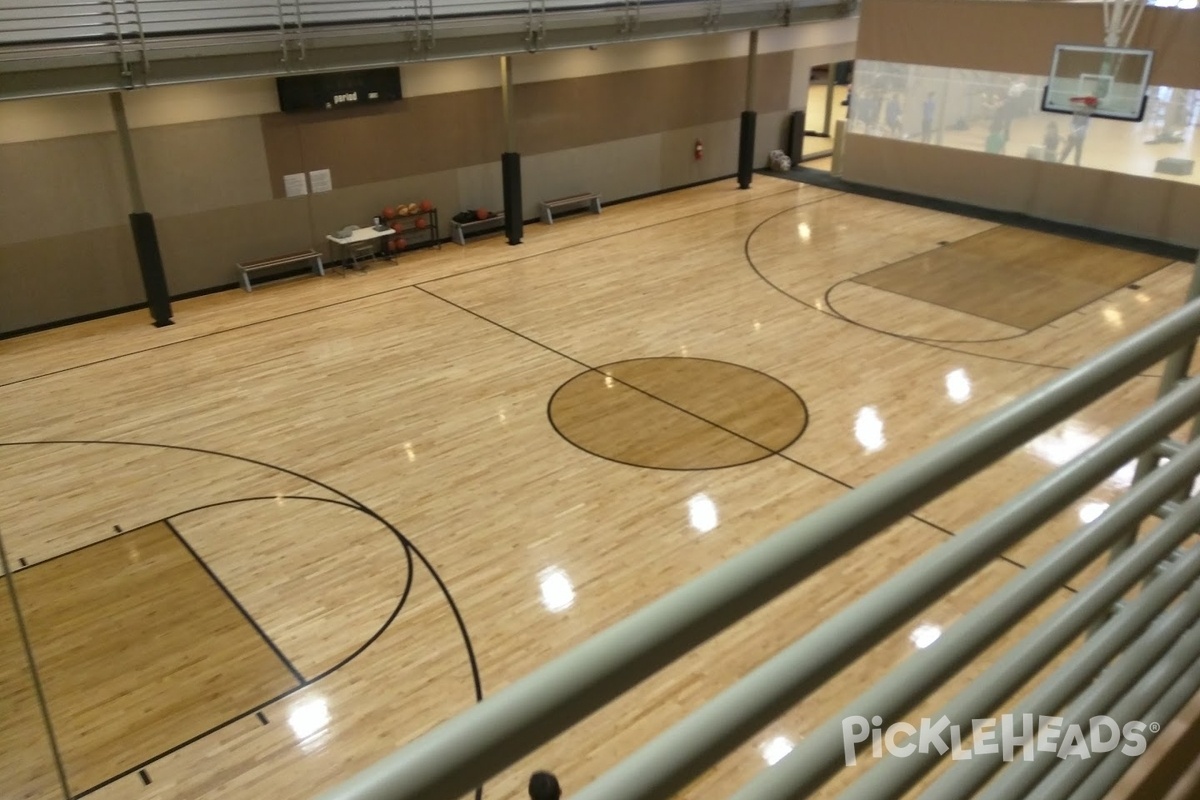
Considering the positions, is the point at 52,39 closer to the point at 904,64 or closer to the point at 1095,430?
the point at 1095,430

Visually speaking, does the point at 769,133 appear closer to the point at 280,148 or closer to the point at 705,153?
the point at 705,153

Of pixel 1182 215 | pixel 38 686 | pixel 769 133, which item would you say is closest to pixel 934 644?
pixel 38 686

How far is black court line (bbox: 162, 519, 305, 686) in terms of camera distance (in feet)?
18.4

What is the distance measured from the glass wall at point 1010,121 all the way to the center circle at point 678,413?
785cm

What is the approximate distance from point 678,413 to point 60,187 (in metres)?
7.17

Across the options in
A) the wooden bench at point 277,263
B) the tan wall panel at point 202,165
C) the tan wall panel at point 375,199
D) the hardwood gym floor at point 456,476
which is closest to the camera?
the hardwood gym floor at point 456,476

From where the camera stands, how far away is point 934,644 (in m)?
1.02

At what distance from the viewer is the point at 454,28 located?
38.6 feet

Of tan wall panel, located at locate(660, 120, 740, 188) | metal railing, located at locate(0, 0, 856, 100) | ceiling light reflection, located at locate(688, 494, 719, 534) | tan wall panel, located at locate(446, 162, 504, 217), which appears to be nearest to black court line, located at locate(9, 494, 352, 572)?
ceiling light reflection, located at locate(688, 494, 719, 534)

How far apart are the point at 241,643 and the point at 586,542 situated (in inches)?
90.8

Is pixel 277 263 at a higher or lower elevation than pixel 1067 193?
lower

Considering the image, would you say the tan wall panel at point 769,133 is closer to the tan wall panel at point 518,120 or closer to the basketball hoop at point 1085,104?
the tan wall panel at point 518,120

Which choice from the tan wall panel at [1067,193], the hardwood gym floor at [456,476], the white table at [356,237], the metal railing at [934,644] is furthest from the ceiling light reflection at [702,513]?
the tan wall panel at [1067,193]

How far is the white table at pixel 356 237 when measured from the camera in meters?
12.3
